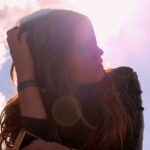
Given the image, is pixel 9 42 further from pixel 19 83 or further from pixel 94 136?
pixel 94 136

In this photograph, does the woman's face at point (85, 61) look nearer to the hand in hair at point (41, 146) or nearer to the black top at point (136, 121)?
the black top at point (136, 121)

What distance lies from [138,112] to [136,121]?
0.12m

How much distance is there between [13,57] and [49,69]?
42 cm

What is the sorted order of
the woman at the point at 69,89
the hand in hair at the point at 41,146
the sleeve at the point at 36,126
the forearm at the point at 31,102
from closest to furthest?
1. the hand in hair at the point at 41,146
2. the sleeve at the point at 36,126
3. the forearm at the point at 31,102
4. the woman at the point at 69,89

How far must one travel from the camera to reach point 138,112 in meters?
5.04

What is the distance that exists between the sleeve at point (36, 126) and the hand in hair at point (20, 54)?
0.48 m

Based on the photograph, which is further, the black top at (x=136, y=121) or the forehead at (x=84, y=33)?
the forehead at (x=84, y=33)

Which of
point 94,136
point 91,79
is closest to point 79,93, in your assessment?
point 91,79

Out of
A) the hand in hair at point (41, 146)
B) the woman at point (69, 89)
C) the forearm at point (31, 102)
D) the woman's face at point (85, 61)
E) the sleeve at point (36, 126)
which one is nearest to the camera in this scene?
the hand in hair at point (41, 146)

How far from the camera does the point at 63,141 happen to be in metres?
4.94

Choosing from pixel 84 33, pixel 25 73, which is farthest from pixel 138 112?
pixel 25 73

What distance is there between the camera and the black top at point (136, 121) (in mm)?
4539

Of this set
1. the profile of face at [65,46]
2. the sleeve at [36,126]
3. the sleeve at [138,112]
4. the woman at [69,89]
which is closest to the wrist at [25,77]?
the woman at [69,89]

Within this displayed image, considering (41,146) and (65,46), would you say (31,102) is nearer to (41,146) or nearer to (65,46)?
(41,146)
